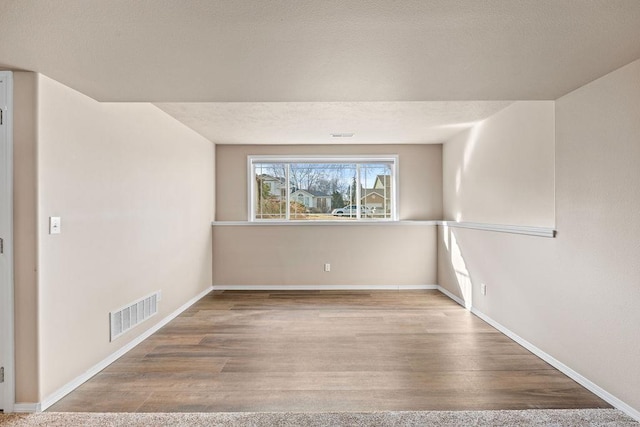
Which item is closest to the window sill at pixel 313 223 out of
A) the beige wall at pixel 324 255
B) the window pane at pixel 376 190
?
the beige wall at pixel 324 255

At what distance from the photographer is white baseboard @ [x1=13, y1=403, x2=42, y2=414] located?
215 centimetres

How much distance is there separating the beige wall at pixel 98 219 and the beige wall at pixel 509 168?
3680 mm

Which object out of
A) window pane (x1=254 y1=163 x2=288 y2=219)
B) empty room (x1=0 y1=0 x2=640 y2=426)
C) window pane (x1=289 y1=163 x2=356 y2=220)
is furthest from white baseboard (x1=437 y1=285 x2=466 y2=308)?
window pane (x1=254 y1=163 x2=288 y2=219)

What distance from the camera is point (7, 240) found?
214cm

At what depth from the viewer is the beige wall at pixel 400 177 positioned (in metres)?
5.61

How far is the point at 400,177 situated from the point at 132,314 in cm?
420

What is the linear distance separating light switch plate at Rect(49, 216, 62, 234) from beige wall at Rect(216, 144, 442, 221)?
332 cm

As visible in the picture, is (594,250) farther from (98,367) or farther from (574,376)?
(98,367)

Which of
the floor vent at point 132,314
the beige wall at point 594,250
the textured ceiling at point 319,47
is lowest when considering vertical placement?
the floor vent at point 132,314

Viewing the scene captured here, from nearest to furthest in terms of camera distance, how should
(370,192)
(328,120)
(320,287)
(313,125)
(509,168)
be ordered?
(509,168)
(328,120)
(313,125)
(320,287)
(370,192)

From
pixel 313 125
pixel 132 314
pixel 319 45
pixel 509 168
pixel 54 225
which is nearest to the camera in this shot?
pixel 319 45

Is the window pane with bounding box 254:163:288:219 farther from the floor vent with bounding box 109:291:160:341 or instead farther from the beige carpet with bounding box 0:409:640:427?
the beige carpet with bounding box 0:409:640:427

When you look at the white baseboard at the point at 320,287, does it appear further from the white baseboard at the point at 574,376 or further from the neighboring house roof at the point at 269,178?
the white baseboard at the point at 574,376

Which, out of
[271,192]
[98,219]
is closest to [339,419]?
[98,219]
